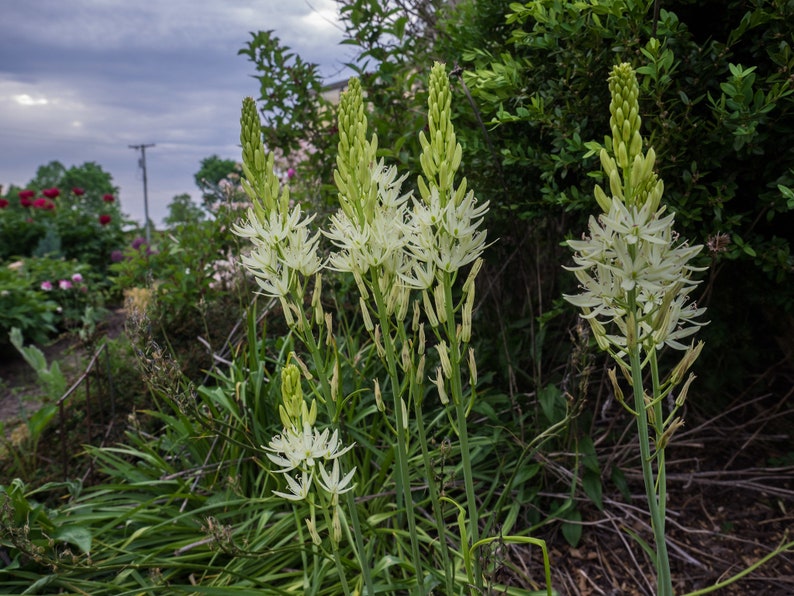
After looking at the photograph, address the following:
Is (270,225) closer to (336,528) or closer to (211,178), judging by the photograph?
(336,528)

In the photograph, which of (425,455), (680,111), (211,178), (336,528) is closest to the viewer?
(336,528)

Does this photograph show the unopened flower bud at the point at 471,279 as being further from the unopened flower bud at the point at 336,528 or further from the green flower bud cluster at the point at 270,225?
the unopened flower bud at the point at 336,528

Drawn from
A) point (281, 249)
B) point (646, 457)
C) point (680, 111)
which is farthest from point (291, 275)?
point (680, 111)

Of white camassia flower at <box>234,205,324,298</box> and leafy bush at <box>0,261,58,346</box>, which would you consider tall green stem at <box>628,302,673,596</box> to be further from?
leafy bush at <box>0,261,58,346</box>

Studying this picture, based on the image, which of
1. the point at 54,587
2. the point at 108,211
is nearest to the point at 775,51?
the point at 54,587

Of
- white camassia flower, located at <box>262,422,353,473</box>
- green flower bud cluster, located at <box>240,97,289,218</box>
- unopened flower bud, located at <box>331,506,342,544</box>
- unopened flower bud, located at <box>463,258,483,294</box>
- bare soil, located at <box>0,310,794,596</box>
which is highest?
green flower bud cluster, located at <box>240,97,289,218</box>

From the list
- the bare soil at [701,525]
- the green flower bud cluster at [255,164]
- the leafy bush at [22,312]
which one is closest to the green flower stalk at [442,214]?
the green flower bud cluster at [255,164]

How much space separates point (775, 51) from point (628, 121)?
5.46 ft

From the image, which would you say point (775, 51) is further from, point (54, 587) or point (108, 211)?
point (108, 211)

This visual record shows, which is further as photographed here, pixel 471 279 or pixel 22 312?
pixel 22 312

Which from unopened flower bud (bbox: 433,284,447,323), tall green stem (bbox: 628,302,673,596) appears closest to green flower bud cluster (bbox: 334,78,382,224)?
unopened flower bud (bbox: 433,284,447,323)

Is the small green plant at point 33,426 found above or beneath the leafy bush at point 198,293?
beneath

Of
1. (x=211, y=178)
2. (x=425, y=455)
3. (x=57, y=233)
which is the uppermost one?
(x=211, y=178)

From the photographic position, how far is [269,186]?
176 centimetres
